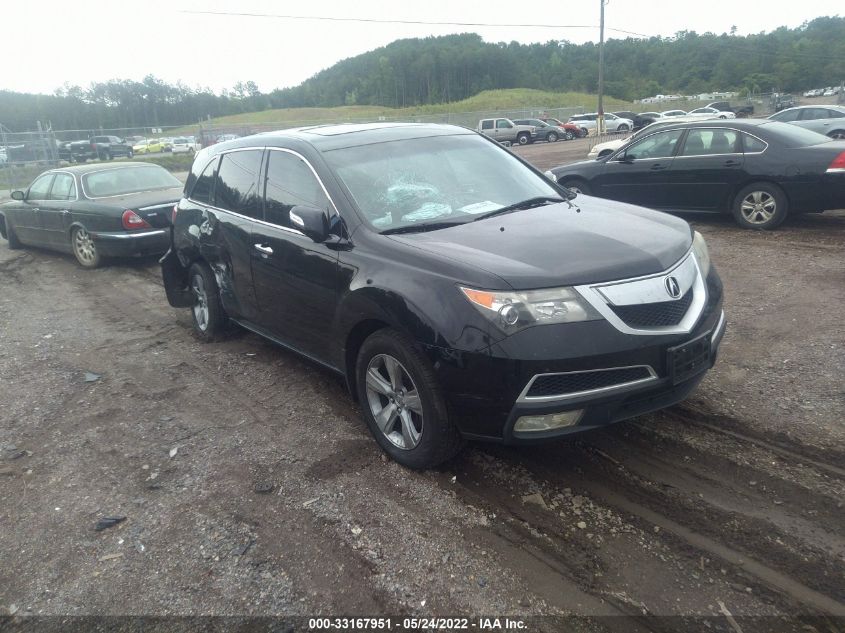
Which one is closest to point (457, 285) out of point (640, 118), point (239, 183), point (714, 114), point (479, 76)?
point (239, 183)

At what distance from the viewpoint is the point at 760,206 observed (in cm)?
898

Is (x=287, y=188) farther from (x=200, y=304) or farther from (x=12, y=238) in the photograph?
(x=12, y=238)

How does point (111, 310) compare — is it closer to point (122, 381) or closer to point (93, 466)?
point (122, 381)

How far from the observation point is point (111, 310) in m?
7.78

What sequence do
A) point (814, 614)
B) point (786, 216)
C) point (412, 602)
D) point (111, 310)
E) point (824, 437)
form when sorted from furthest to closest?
point (786, 216)
point (111, 310)
point (824, 437)
point (412, 602)
point (814, 614)

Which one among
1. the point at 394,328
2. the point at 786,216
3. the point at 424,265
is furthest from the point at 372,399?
the point at 786,216

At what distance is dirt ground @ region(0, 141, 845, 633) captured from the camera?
278cm

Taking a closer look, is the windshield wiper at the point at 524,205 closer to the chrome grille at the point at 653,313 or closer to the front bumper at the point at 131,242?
the chrome grille at the point at 653,313

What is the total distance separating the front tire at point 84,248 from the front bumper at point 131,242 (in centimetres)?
21

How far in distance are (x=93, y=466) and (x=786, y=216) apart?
28.7ft

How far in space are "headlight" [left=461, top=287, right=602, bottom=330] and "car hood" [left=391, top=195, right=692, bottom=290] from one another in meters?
0.05

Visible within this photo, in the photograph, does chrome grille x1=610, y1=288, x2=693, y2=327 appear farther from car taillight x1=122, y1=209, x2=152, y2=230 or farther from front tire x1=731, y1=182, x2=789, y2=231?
car taillight x1=122, y1=209, x2=152, y2=230

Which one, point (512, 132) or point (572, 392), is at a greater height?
point (572, 392)

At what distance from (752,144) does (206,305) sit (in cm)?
743
